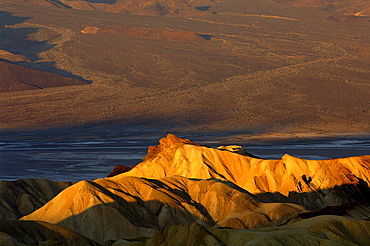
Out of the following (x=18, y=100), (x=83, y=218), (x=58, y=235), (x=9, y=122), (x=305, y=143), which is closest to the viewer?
(x=58, y=235)

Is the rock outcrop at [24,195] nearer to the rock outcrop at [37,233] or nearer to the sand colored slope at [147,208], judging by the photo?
the sand colored slope at [147,208]

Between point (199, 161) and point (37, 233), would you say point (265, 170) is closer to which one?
point (199, 161)

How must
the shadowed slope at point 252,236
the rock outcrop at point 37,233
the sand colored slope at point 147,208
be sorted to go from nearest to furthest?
the shadowed slope at point 252,236
the rock outcrop at point 37,233
the sand colored slope at point 147,208

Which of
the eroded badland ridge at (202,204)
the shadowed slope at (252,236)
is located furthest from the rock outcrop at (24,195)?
the shadowed slope at (252,236)

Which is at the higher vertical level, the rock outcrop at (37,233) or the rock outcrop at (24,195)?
the rock outcrop at (37,233)

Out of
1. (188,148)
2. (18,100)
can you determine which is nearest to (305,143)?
(188,148)

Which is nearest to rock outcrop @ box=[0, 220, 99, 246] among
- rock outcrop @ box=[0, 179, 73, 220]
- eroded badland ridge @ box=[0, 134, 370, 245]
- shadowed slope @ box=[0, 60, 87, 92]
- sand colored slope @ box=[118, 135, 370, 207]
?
eroded badland ridge @ box=[0, 134, 370, 245]

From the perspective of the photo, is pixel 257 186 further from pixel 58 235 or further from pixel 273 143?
pixel 273 143
